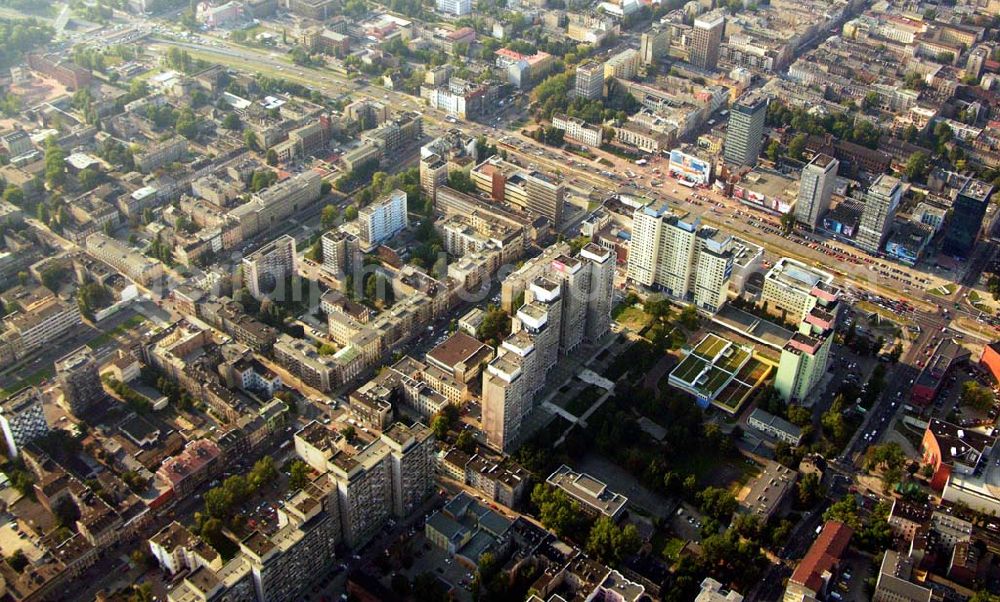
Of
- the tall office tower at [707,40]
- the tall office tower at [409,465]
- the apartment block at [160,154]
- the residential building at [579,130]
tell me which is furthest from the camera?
the tall office tower at [707,40]

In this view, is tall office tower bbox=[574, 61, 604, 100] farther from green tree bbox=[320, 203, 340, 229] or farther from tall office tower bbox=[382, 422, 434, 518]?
tall office tower bbox=[382, 422, 434, 518]

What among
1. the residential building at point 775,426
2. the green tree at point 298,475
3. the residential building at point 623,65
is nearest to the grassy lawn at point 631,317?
the residential building at point 775,426

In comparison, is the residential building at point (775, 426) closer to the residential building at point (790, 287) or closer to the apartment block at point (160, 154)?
the residential building at point (790, 287)

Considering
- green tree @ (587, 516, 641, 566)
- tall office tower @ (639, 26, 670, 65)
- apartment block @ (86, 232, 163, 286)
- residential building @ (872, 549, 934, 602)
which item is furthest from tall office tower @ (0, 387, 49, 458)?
tall office tower @ (639, 26, 670, 65)

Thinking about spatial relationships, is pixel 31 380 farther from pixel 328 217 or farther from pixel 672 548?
pixel 672 548

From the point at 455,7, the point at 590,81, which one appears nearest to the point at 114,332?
the point at 590,81
